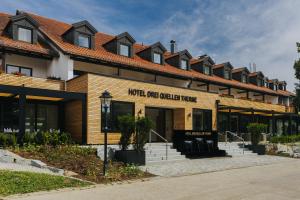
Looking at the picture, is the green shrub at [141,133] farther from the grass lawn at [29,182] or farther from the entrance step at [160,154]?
the grass lawn at [29,182]

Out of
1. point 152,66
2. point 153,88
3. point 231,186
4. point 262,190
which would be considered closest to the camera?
point 262,190

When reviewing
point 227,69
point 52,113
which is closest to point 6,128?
point 52,113

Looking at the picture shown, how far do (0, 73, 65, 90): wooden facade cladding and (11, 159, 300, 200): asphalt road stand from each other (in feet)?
34.2

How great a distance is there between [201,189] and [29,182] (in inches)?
218

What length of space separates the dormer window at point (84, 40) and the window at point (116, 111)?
19.7ft

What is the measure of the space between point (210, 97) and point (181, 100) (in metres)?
3.64

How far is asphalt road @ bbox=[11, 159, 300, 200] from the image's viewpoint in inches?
434

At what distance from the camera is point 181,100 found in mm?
27297

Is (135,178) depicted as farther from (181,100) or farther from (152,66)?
(152,66)

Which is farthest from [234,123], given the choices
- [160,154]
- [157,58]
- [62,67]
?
[62,67]

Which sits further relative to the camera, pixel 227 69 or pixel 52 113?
pixel 227 69

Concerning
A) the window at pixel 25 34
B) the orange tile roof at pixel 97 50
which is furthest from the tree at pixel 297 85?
the window at pixel 25 34

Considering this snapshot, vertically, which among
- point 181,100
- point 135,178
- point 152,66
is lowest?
point 135,178

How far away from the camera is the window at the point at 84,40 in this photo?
26.7m
